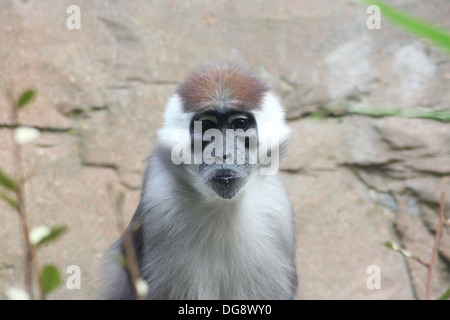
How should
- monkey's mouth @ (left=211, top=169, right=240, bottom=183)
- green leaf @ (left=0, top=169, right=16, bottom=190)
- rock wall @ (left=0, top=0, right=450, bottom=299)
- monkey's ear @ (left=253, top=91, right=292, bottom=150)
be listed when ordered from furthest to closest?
rock wall @ (left=0, top=0, right=450, bottom=299), monkey's ear @ (left=253, top=91, right=292, bottom=150), monkey's mouth @ (left=211, top=169, right=240, bottom=183), green leaf @ (left=0, top=169, right=16, bottom=190)

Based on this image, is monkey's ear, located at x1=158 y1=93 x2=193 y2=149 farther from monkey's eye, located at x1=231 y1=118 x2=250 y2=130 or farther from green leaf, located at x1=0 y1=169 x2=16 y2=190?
green leaf, located at x1=0 y1=169 x2=16 y2=190

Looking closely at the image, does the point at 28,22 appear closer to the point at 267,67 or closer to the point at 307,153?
the point at 267,67

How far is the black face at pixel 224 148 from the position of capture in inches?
130

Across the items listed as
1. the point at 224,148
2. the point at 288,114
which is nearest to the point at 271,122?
the point at 224,148

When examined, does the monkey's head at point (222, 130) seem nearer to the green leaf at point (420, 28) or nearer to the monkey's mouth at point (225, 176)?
the monkey's mouth at point (225, 176)

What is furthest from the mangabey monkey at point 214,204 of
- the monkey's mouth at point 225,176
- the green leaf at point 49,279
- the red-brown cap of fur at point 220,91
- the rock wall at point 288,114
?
the green leaf at point 49,279

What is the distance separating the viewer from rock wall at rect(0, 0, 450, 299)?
18.7 feet

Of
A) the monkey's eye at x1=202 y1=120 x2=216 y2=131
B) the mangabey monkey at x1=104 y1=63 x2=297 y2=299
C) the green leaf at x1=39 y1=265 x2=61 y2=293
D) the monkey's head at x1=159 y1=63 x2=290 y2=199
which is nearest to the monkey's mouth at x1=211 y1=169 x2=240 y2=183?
the monkey's head at x1=159 y1=63 x2=290 y2=199

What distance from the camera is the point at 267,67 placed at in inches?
241

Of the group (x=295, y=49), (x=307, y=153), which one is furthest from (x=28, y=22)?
(x=307, y=153)

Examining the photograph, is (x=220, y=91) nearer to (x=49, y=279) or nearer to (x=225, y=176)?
(x=225, y=176)
